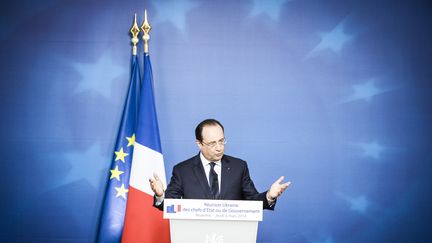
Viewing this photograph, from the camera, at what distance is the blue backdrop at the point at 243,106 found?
13.1 ft

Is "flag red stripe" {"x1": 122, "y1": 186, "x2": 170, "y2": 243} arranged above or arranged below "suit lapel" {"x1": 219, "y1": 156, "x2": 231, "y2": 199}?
below

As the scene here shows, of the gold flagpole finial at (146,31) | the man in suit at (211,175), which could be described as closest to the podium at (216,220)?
the man in suit at (211,175)

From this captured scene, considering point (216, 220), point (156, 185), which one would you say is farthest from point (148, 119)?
point (216, 220)

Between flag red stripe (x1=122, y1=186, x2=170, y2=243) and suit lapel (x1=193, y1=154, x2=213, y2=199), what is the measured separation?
2.64 feet

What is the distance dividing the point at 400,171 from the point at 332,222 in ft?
2.52

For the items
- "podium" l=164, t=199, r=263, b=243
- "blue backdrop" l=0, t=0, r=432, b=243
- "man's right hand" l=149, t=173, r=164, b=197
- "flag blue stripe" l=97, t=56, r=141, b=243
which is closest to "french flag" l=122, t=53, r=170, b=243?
"flag blue stripe" l=97, t=56, r=141, b=243

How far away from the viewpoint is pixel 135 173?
3.67 meters

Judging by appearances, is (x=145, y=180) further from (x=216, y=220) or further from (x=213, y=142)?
(x=216, y=220)

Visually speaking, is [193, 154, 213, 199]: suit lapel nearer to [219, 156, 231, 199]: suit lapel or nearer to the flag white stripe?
[219, 156, 231, 199]: suit lapel

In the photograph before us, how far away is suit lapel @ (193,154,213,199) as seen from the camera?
2.92 m

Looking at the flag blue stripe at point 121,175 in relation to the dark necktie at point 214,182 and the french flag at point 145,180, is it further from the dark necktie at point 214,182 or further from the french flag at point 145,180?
the dark necktie at point 214,182

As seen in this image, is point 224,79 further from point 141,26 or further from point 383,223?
point 383,223

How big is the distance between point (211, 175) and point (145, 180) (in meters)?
0.89

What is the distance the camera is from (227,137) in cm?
404
